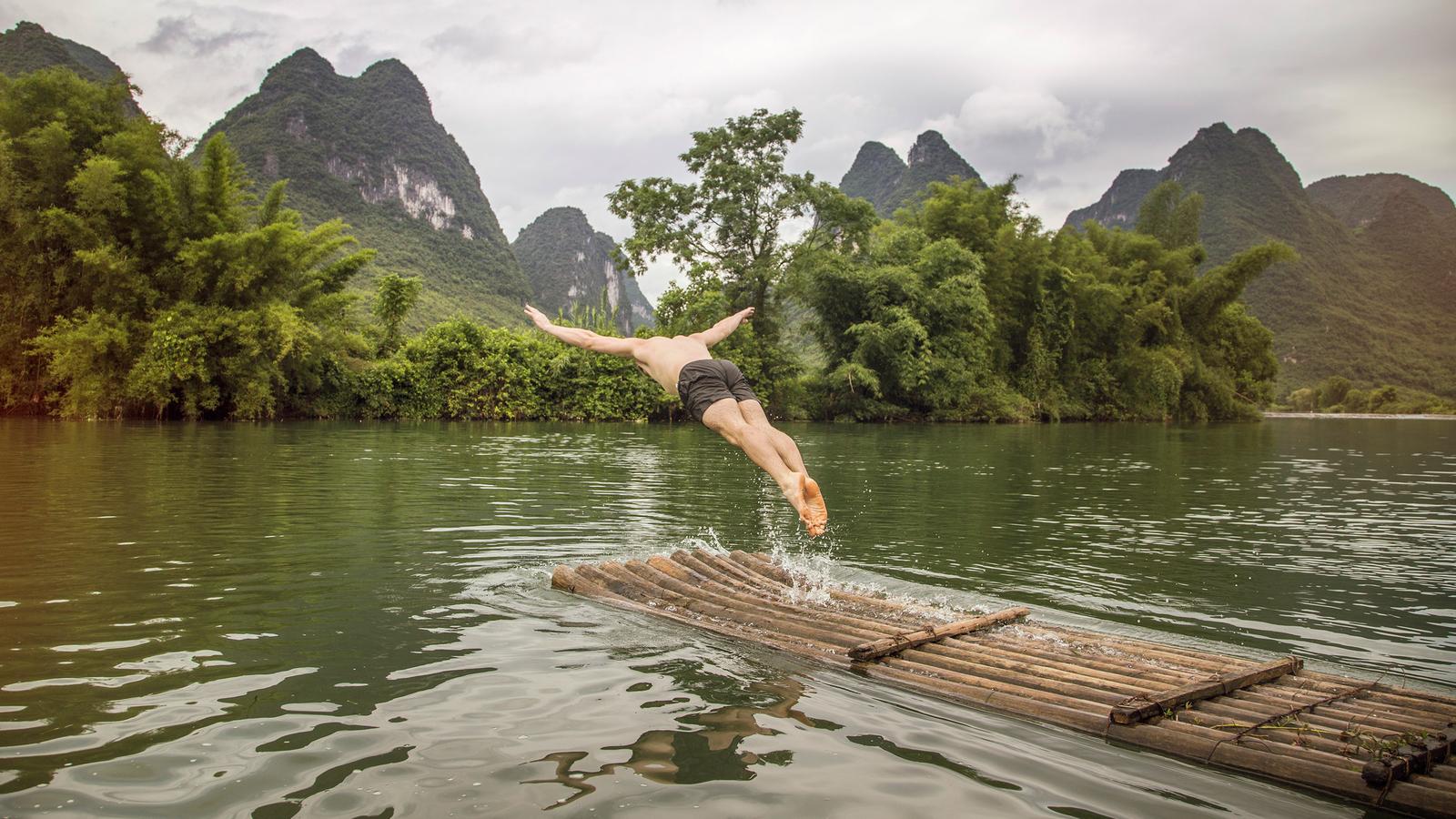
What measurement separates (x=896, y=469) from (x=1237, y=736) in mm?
15756

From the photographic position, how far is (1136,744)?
14.6ft

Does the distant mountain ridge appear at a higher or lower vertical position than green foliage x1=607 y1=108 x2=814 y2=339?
higher

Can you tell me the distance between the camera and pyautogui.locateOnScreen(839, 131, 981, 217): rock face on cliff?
4858 inches

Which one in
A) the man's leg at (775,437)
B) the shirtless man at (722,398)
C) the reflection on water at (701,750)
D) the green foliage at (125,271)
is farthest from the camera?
the green foliage at (125,271)

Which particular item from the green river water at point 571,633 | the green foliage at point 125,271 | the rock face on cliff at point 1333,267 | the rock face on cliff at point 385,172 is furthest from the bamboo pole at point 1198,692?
the rock face on cliff at point 1333,267

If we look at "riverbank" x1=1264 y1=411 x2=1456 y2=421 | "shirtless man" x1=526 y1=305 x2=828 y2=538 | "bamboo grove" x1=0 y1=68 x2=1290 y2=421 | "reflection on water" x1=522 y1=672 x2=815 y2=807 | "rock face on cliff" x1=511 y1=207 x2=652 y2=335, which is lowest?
"reflection on water" x1=522 y1=672 x2=815 y2=807

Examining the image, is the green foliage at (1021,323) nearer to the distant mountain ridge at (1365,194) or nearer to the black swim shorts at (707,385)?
the black swim shorts at (707,385)

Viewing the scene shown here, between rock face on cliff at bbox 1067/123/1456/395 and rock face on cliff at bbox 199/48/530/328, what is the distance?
84.6 m

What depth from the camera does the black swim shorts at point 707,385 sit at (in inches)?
295

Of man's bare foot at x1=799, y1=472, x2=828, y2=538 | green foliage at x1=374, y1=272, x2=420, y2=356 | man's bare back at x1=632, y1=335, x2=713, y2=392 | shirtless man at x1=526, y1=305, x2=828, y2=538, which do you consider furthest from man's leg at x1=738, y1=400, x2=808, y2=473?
green foliage at x1=374, y1=272, x2=420, y2=356

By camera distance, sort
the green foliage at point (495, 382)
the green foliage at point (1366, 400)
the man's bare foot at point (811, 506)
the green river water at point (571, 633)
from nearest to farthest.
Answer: the green river water at point (571, 633) → the man's bare foot at point (811, 506) → the green foliage at point (495, 382) → the green foliage at point (1366, 400)

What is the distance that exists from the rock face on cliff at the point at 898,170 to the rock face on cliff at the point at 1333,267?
25.6 meters

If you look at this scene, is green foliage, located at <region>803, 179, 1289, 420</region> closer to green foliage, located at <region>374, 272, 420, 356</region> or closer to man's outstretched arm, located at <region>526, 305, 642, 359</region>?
green foliage, located at <region>374, 272, 420, 356</region>

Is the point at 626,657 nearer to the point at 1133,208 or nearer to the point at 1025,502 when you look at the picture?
the point at 1025,502
